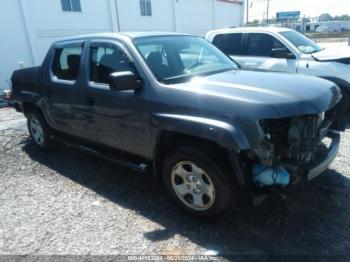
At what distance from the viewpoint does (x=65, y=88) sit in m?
4.40

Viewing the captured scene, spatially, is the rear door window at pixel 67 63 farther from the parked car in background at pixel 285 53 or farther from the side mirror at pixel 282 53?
the side mirror at pixel 282 53

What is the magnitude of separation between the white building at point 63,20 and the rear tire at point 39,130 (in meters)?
4.61

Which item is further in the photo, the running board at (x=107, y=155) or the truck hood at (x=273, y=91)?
the running board at (x=107, y=155)

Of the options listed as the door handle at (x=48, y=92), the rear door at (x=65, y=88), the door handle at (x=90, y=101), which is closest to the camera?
the door handle at (x=90, y=101)

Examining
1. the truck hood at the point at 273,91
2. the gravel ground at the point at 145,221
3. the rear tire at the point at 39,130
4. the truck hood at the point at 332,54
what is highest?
the truck hood at the point at 273,91

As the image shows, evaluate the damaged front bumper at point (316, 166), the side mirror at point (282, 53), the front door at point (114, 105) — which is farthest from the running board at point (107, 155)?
the side mirror at point (282, 53)

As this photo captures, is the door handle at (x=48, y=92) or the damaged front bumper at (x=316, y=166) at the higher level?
the door handle at (x=48, y=92)

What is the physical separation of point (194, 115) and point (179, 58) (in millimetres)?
1149

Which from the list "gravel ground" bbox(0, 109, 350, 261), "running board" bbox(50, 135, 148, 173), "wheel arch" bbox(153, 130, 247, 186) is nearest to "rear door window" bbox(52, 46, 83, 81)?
"running board" bbox(50, 135, 148, 173)

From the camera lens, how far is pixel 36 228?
344 cm

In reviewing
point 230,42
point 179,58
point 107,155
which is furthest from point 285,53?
point 107,155

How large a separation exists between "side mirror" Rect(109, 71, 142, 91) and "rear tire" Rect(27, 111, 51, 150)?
2.50 metres

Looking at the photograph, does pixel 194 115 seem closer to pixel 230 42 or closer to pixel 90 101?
pixel 90 101

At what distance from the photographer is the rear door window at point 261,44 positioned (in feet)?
23.4
